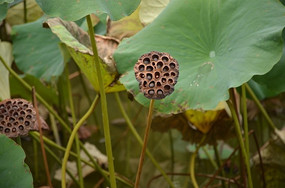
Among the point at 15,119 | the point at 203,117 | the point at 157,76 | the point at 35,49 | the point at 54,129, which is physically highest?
the point at 157,76

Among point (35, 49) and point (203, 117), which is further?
point (35, 49)

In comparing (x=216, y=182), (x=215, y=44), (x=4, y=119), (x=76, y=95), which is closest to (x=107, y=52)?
(x=215, y=44)

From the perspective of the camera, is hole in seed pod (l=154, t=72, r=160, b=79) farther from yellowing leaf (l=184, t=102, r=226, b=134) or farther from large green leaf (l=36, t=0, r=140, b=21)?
yellowing leaf (l=184, t=102, r=226, b=134)

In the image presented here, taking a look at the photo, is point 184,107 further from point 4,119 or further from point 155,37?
point 4,119

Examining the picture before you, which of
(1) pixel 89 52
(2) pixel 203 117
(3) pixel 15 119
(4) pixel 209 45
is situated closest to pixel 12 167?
(3) pixel 15 119

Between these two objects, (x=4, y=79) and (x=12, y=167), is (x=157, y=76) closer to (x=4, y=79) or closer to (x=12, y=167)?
(x=12, y=167)

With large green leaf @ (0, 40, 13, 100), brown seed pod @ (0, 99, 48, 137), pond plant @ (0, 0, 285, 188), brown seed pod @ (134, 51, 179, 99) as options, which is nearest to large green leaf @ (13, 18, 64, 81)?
pond plant @ (0, 0, 285, 188)

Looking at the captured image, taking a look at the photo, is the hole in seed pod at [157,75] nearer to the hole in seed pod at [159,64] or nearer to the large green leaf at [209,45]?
the hole in seed pod at [159,64]
